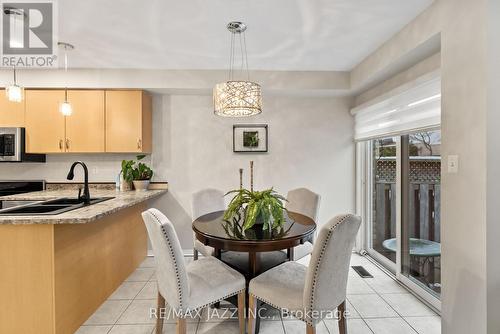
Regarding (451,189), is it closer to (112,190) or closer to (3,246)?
(3,246)

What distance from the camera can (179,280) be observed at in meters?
1.56

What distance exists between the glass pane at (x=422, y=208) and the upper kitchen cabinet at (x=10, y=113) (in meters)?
4.53

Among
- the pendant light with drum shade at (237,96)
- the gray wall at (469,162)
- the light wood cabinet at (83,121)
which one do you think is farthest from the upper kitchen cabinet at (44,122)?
the gray wall at (469,162)

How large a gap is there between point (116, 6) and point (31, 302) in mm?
2209

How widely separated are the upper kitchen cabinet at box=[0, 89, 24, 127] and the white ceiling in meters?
0.94

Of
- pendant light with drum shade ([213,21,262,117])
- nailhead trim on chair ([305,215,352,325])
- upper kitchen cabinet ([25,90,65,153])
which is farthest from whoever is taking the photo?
upper kitchen cabinet ([25,90,65,153])

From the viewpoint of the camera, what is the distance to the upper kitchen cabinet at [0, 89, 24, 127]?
3.19 metres

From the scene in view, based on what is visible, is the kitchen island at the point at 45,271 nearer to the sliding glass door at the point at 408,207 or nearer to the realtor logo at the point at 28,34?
the realtor logo at the point at 28,34

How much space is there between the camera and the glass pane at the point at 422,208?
243cm

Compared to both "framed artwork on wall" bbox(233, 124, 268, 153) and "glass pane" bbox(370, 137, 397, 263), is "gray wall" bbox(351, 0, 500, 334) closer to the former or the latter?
"glass pane" bbox(370, 137, 397, 263)

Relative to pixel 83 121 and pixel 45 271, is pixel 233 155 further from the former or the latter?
pixel 45 271

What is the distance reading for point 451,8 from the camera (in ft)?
5.71

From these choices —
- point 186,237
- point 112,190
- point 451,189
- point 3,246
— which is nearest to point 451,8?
point 451,189

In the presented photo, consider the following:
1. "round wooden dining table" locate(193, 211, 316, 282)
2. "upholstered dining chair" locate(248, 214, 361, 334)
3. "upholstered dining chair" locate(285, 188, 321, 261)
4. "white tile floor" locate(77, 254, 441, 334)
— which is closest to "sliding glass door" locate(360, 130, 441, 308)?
"white tile floor" locate(77, 254, 441, 334)
